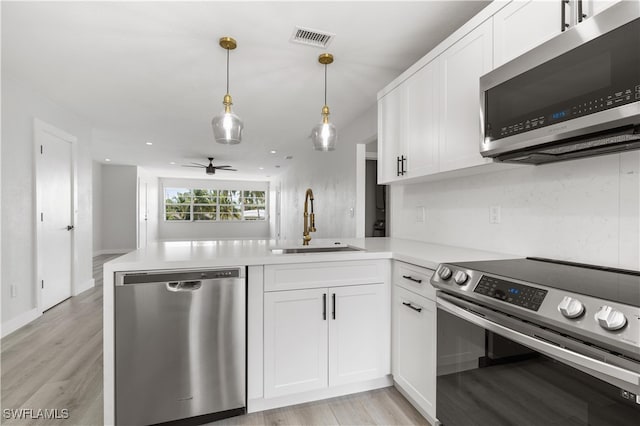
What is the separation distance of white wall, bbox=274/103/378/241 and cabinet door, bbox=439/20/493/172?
1.91 metres

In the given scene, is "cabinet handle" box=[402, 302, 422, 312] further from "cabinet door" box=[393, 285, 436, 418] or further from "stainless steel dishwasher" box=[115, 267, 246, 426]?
"stainless steel dishwasher" box=[115, 267, 246, 426]

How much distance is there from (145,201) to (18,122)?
24.7 feet

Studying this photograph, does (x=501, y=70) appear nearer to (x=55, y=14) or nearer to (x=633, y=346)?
(x=633, y=346)

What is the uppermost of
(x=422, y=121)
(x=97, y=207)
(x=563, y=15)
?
(x=563, y=15)

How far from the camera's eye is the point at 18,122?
3.17 metres

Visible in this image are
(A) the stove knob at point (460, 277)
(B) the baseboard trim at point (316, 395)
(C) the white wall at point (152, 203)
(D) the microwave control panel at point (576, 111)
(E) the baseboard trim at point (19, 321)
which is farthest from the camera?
(C) the white wall at point (152, 203)

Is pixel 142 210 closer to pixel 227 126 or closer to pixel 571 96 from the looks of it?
pixel 227 126

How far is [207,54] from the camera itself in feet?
8.54

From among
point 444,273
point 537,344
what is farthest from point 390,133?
point 537,344

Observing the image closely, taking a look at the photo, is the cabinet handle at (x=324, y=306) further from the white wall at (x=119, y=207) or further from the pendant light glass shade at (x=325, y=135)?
the white wall at (x=119, y=207)

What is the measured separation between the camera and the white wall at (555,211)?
4.14ft

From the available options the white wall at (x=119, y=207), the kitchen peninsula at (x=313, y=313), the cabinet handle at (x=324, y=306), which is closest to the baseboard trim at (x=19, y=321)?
the kitchen peninsula at (x=313, y=313)

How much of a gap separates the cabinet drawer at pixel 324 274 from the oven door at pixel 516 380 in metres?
0.51

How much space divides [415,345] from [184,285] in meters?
1.30
